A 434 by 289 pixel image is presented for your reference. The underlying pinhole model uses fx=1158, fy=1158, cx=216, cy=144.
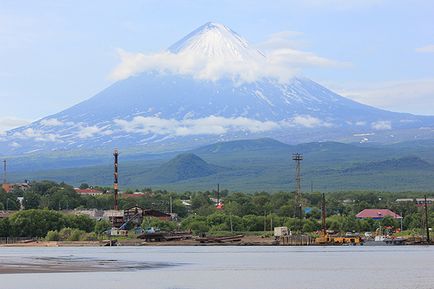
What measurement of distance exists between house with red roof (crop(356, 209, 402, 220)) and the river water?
56181 millimetres

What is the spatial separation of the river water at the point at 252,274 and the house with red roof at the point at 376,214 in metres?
56.2

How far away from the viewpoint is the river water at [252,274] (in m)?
53.7

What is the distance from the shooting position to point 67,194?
15625 cm

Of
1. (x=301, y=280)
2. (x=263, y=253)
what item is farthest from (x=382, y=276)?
(x=263, y=253)

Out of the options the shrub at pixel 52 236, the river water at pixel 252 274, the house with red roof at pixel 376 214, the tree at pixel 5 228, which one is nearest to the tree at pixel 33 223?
the tree at pixel 5 228

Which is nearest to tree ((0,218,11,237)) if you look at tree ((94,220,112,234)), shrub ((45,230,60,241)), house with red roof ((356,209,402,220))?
shrub ((45,230,60,241))

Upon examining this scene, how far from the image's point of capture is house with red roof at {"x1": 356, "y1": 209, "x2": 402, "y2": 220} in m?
139

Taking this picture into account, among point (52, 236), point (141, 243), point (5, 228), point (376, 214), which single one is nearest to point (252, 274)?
point (141, 243)

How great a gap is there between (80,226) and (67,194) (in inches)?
1392

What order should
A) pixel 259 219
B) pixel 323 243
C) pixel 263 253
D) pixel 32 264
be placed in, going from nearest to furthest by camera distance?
pixel 32 264 → pixel 263 253 → pixel 323 243 → pixel 259 219

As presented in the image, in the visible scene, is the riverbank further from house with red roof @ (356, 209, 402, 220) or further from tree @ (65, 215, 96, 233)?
house with red roof @ (356, 209, 402, 220)

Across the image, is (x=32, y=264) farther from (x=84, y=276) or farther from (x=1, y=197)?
(x=1, y=197)

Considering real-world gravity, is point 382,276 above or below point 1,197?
below

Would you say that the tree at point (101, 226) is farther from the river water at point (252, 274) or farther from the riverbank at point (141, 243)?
the river water at point (252, 274)
